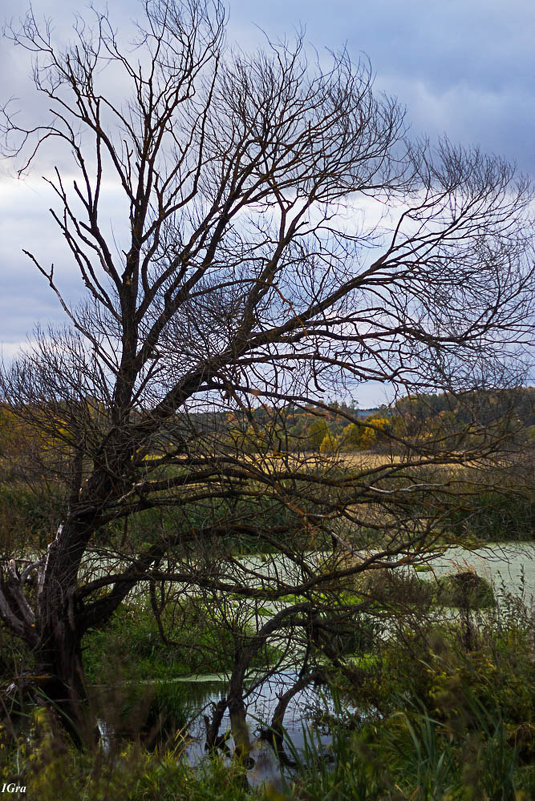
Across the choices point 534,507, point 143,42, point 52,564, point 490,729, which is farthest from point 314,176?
point 534,507

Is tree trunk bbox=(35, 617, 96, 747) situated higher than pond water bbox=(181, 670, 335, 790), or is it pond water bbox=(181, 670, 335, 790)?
tree trunk bbox=(35, 617, 96, 747)

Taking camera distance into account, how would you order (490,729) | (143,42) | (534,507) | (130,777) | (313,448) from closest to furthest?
(130,777)
(490,729)
(313,448)
(143,42)
(534,507)

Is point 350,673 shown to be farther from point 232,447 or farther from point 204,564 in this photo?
point 232,447

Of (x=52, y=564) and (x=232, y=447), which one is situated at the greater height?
(x=232, y=447)

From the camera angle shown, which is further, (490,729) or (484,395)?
(484,395)

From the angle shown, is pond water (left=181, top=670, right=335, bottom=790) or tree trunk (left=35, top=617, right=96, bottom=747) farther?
tree trunk (left=35, top=617, right=96, bottom=747)

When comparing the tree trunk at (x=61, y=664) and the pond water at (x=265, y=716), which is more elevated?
the tree trunk at (x=61, y=664)

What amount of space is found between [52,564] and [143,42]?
15.7 ft

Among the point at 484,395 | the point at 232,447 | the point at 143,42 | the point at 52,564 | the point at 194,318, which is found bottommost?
the point at 52,564

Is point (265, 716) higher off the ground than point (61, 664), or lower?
lower

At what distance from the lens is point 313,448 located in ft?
17.3

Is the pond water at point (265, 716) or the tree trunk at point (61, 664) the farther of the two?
the tree trunk at point (61, 664)

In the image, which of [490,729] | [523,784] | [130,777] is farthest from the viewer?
[490,729]

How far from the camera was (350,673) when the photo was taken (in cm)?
521
